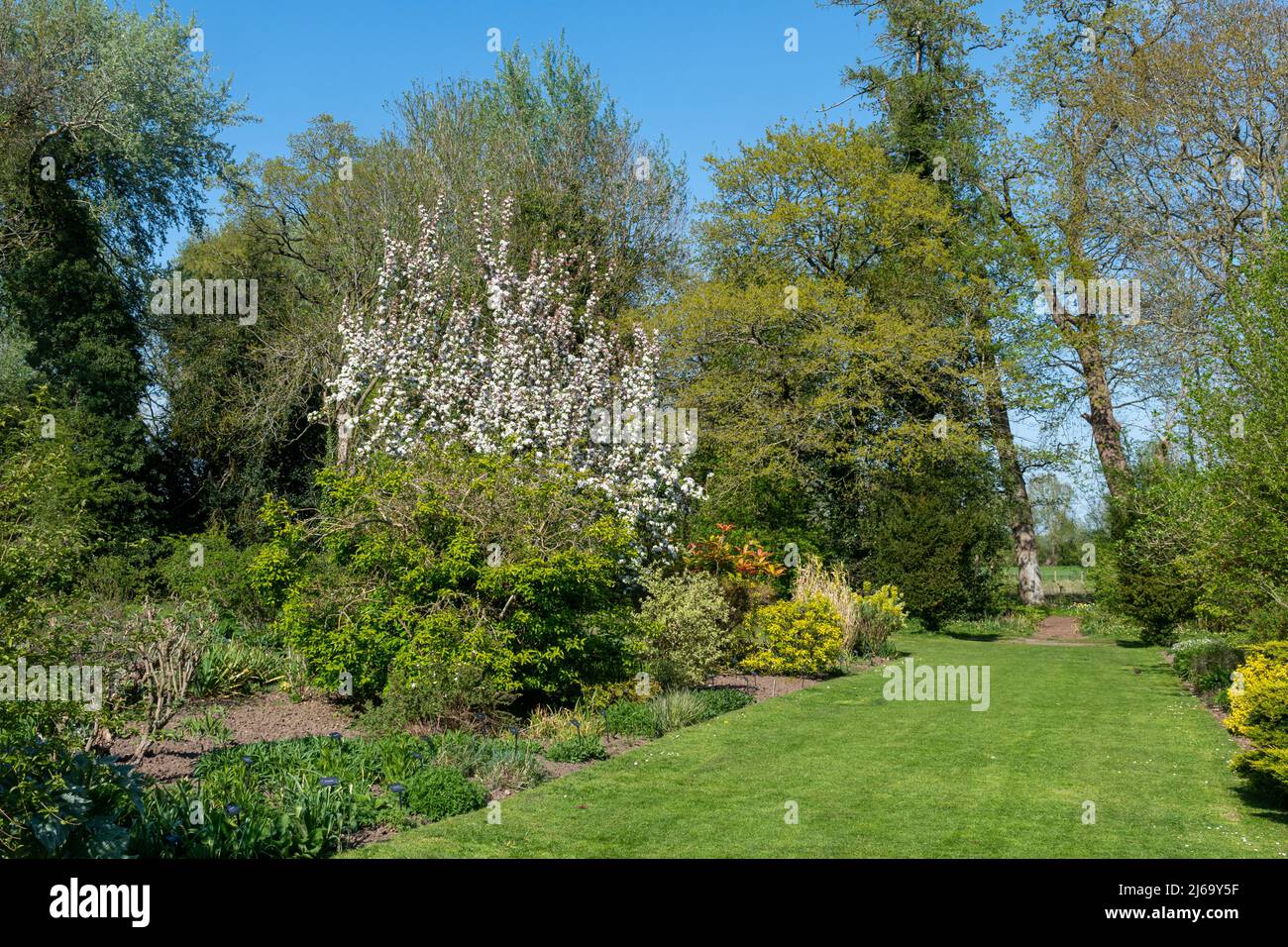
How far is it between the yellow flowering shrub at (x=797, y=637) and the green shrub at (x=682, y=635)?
1279mm

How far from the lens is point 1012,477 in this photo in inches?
1083

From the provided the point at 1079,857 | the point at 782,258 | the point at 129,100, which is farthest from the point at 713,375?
the point at 1079,857

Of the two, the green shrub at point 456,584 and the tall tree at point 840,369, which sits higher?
the tall tree at point 840,369

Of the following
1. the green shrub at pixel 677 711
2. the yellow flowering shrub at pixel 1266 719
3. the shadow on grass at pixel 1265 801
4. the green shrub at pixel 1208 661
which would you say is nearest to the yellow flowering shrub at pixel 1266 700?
the yellow flowering shrub at pixel 1266 719

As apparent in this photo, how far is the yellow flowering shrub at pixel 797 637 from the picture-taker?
14812mm

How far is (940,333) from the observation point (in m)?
24.5

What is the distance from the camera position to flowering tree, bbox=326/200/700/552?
54.7 feet

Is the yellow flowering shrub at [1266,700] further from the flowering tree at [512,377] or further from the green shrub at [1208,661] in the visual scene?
the flowering tree at [512,377]

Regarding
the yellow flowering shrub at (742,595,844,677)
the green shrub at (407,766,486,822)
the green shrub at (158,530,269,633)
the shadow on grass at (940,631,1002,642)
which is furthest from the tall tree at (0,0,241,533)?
the shadow on grass at (940,631,1002,642)

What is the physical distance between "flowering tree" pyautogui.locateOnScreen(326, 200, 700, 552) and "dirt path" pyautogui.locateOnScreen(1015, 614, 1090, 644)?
9337 mm

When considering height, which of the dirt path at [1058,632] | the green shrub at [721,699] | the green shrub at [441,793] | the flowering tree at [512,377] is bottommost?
the dirt path at [1058,632]

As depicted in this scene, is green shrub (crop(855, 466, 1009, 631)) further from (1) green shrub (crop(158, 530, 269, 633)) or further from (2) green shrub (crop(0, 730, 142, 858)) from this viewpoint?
(2) green shrub (crop(0, 730, 142, 858))
